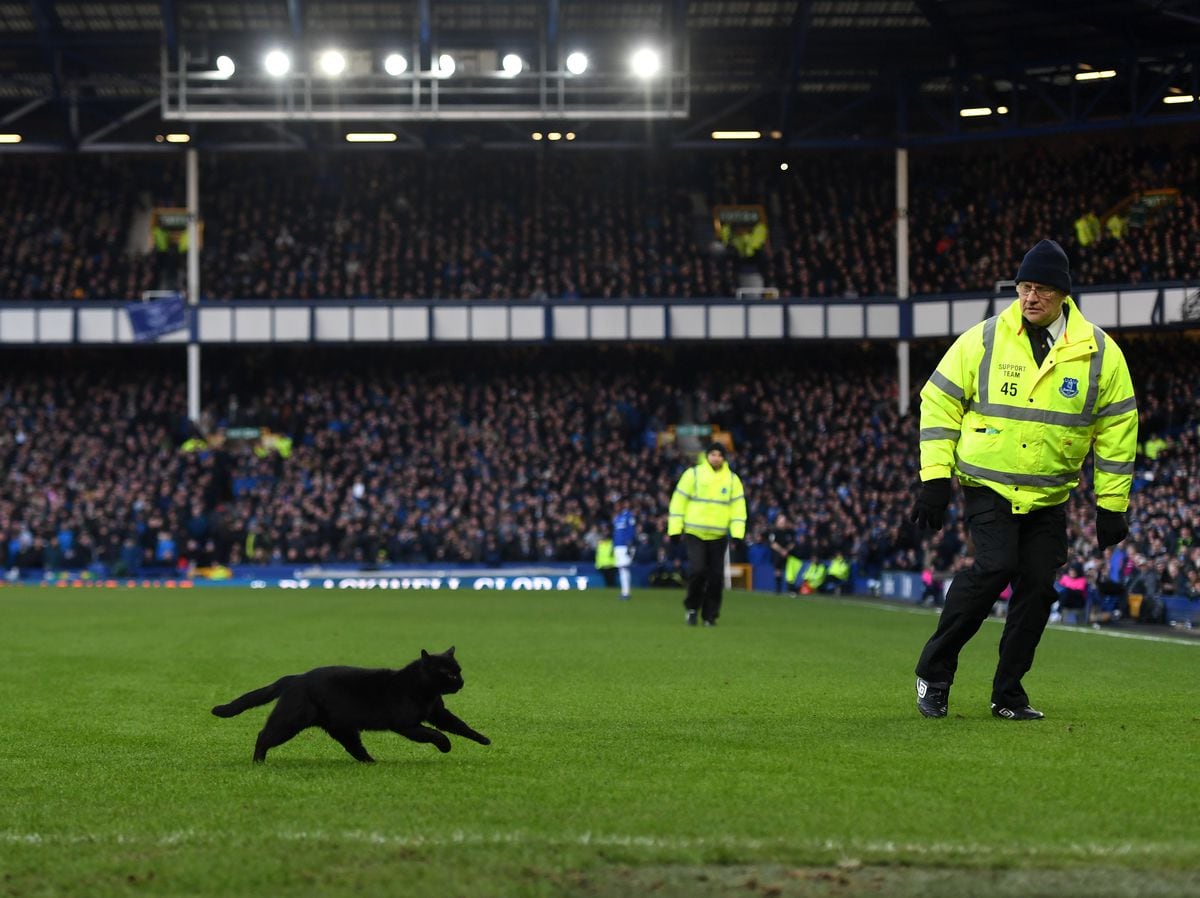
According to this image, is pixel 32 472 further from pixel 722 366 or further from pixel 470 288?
pixel 722 366

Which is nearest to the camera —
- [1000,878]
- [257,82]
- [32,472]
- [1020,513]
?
[1000,878]

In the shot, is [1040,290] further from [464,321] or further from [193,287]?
[193,287]

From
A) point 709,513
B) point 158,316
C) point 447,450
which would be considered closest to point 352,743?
point 709,513

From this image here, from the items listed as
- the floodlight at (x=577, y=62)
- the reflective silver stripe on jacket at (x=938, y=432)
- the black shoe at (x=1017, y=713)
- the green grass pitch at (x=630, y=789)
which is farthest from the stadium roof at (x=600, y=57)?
the black shoe at (x=1017, y=713)

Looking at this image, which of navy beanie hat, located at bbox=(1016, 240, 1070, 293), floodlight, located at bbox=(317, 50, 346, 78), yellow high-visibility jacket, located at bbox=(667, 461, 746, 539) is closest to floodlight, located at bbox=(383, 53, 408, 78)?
floodlight, located at bbox=(317, 50, 346, 78)

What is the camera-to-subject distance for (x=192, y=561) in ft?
147

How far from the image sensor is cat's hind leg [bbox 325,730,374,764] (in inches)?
313

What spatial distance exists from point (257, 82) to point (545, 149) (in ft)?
28.8

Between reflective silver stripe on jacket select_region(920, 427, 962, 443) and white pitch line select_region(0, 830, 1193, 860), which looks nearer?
white pitch line select_region(0, 830, 1193, 860)

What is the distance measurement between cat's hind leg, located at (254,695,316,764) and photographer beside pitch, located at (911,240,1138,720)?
3499 mm

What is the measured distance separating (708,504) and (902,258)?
101ft

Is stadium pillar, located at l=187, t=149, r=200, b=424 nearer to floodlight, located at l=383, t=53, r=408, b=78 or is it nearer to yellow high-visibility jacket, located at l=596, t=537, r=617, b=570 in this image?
floodlight, located at l=383, t=53, r=408, b=78

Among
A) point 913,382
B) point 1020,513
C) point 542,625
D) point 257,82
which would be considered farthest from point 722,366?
point 1020,513

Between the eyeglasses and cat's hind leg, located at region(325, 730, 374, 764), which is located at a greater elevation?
the eyeglasses
